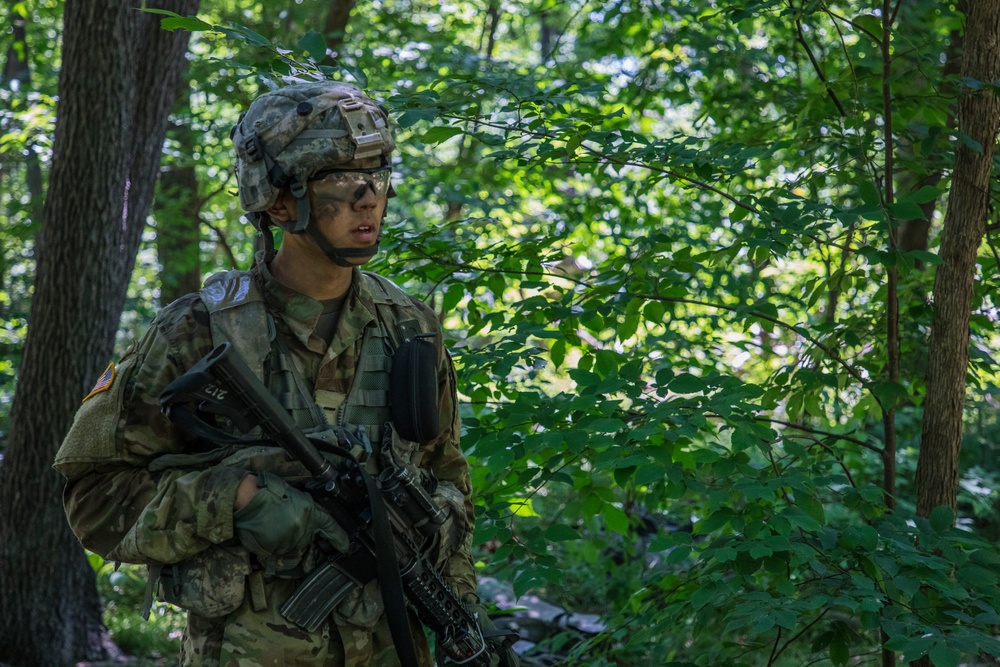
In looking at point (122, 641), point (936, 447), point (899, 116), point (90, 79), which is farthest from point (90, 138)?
point (936, 447)

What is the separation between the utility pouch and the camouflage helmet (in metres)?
0.79

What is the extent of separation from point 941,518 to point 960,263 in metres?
0.96

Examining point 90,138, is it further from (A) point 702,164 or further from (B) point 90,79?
(A) point 702,164

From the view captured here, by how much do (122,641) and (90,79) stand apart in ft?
11.6

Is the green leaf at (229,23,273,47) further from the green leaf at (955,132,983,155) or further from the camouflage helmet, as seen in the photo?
the green leaf at (955,132,983,155)

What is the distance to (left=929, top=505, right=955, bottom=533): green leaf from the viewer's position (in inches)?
100

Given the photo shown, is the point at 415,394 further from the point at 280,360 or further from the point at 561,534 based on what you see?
the point at 561,534

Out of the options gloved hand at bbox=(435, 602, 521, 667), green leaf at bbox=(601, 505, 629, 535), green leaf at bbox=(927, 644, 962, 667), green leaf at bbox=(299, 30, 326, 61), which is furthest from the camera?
green leaf at bbox=(601, 505, 629, 535)

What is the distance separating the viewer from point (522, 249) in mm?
3287

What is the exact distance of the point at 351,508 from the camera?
6.57 feet

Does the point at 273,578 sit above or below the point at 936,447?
below

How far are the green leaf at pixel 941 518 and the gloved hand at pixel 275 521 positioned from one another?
1757 mm

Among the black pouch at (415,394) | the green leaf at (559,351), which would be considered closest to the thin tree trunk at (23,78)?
the green leaf at (559,351)

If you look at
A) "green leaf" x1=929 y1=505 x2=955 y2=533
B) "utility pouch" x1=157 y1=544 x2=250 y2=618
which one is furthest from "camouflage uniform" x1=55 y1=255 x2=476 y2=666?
"green leaf" x1=929 y1=505 x2=955 y2=533
